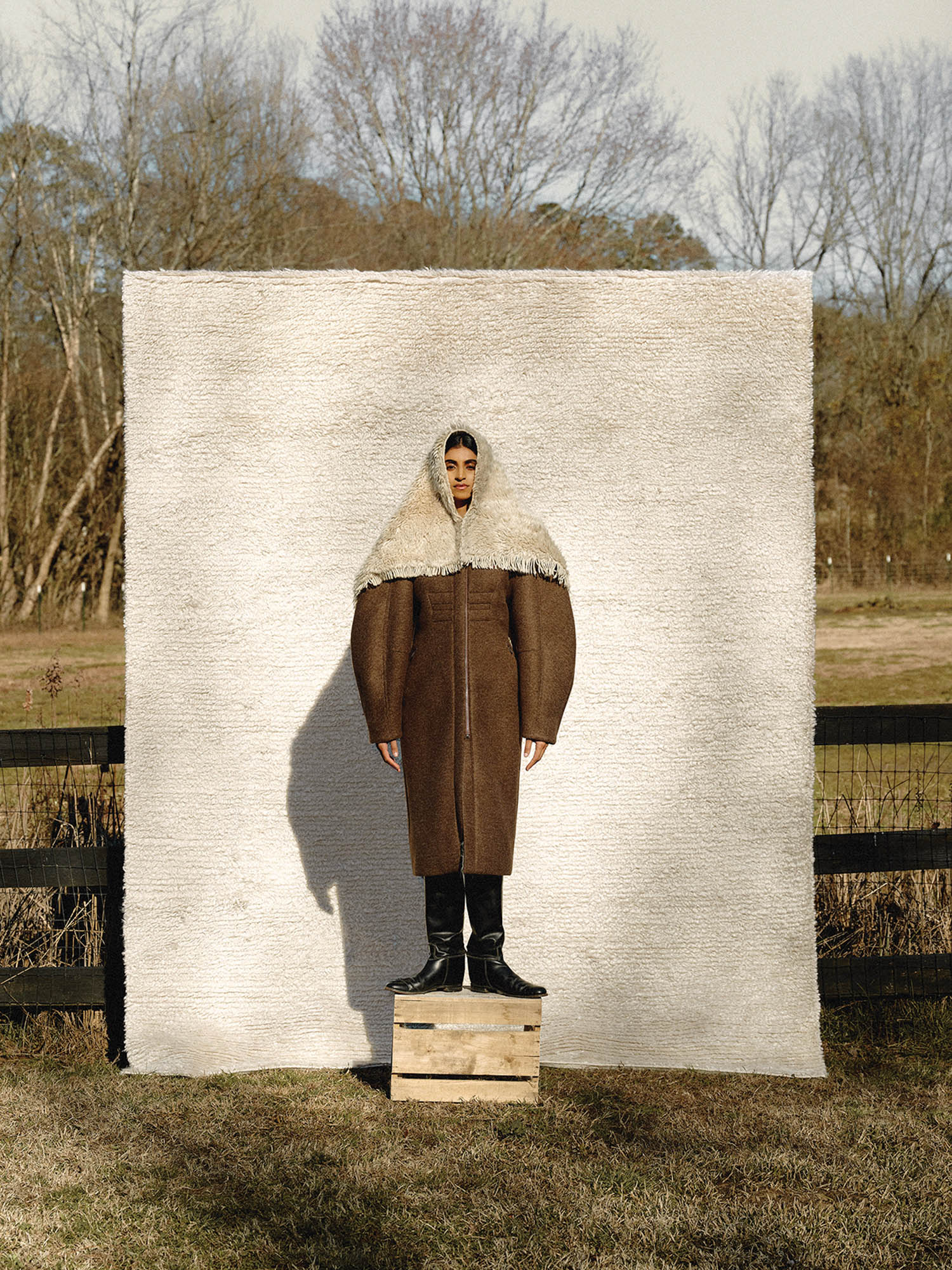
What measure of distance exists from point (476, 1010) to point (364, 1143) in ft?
1.53

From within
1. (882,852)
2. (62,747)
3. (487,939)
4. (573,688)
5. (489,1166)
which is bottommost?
(489,1166)

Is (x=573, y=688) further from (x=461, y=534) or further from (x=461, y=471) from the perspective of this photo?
(x=461, y=471)

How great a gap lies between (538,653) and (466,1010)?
1052mm

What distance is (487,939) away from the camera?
134 inches

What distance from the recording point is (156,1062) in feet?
12.3

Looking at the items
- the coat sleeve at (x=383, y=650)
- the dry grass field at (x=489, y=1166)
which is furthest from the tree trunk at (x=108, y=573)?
the coat sleeve at (x=383, y=650)

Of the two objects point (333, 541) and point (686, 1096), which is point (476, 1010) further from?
point (333, 541)

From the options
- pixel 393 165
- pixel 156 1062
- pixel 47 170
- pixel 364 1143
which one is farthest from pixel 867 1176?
pixel 393 165

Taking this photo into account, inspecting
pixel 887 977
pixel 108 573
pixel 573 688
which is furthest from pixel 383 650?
pixel 108 573

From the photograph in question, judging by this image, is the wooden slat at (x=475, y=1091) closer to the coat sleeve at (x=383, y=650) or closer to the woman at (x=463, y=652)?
the woman at (x=463, y=652)

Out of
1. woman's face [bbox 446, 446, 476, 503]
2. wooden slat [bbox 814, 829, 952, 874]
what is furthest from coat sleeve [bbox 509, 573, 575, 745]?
wooden slat [bbox 814, 829, 952, 874]

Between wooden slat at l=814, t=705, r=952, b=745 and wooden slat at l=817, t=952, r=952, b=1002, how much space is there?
76 cm

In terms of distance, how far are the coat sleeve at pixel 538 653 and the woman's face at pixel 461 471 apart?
292 millimetres

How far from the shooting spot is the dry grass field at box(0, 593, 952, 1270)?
2.57 meters
